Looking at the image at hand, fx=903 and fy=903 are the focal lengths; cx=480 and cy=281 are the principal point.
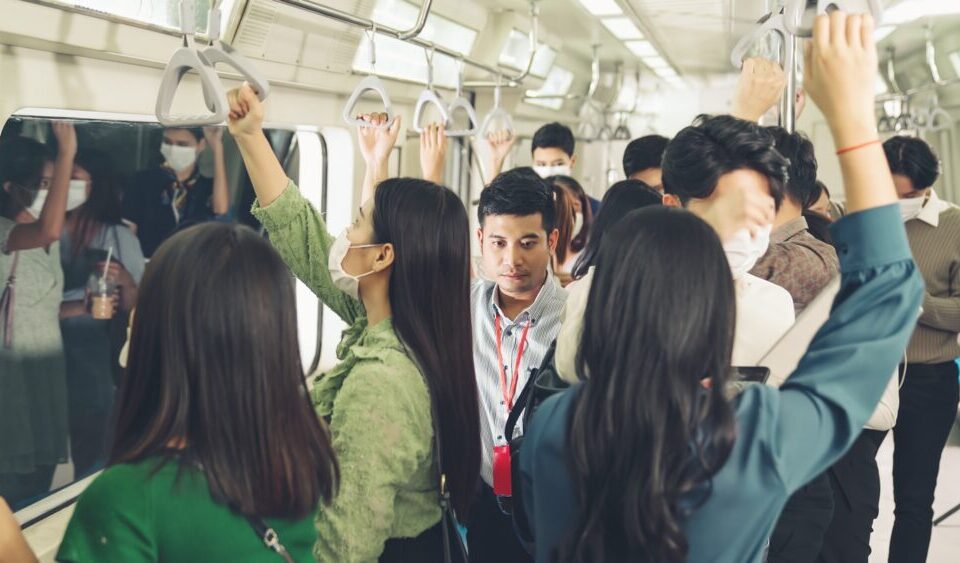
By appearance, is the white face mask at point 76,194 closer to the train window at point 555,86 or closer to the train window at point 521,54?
the train window at point 521,54

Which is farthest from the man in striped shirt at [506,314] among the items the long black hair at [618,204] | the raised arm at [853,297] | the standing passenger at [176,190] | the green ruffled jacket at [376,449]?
the raised arm at [853,297]

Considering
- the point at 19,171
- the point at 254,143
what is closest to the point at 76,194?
the point at 19,171

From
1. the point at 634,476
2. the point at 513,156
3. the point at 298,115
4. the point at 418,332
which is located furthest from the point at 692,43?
the point at 634,476

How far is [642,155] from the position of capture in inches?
161

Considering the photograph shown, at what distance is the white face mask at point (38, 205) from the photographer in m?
2.31

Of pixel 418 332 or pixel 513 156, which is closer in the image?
pixel 418 332

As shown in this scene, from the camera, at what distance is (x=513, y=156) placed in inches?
305

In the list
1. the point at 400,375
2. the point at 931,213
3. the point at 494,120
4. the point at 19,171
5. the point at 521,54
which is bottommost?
the point at 400,375

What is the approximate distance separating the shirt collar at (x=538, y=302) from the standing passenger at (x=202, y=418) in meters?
1.33

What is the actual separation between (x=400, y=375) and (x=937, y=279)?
3111 millimetres

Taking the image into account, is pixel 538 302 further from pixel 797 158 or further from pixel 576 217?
pixel 576 217

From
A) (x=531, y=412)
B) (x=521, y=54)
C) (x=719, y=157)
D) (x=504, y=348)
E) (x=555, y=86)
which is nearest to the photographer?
(x=531, y=412)

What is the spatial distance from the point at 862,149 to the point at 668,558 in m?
0.71

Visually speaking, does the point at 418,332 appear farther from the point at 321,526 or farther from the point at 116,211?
the point at 116,211
